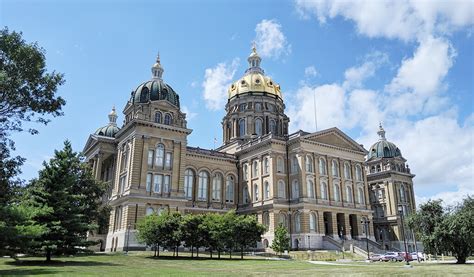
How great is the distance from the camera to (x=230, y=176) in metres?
61.4

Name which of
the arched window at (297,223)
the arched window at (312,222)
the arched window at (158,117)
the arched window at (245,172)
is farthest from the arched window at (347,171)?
the arched window at (158,117)

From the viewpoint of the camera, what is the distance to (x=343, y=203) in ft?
186

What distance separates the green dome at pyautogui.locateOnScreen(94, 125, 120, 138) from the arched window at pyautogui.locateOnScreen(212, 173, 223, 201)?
17.4 m

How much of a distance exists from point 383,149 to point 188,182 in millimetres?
45416

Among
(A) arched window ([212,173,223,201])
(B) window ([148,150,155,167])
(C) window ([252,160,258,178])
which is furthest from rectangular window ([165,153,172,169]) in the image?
(C) window ([252,160,258,178])

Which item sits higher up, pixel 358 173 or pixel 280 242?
pixel 358 173

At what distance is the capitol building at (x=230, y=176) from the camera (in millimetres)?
48438

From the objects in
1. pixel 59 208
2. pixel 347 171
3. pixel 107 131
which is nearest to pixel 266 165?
pixel 347 171

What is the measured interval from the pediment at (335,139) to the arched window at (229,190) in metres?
14.1

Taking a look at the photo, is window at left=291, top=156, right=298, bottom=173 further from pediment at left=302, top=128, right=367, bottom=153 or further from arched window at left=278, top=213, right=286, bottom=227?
arched window at left=278, top=213, right=286, bottom=227

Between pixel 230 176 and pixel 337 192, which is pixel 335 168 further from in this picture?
pixel 230 176

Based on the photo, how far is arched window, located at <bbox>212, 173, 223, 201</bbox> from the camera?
59.0 m

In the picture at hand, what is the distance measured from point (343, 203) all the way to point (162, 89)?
30.8m

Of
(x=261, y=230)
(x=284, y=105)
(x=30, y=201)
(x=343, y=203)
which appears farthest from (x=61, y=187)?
(x=284, y=105)
